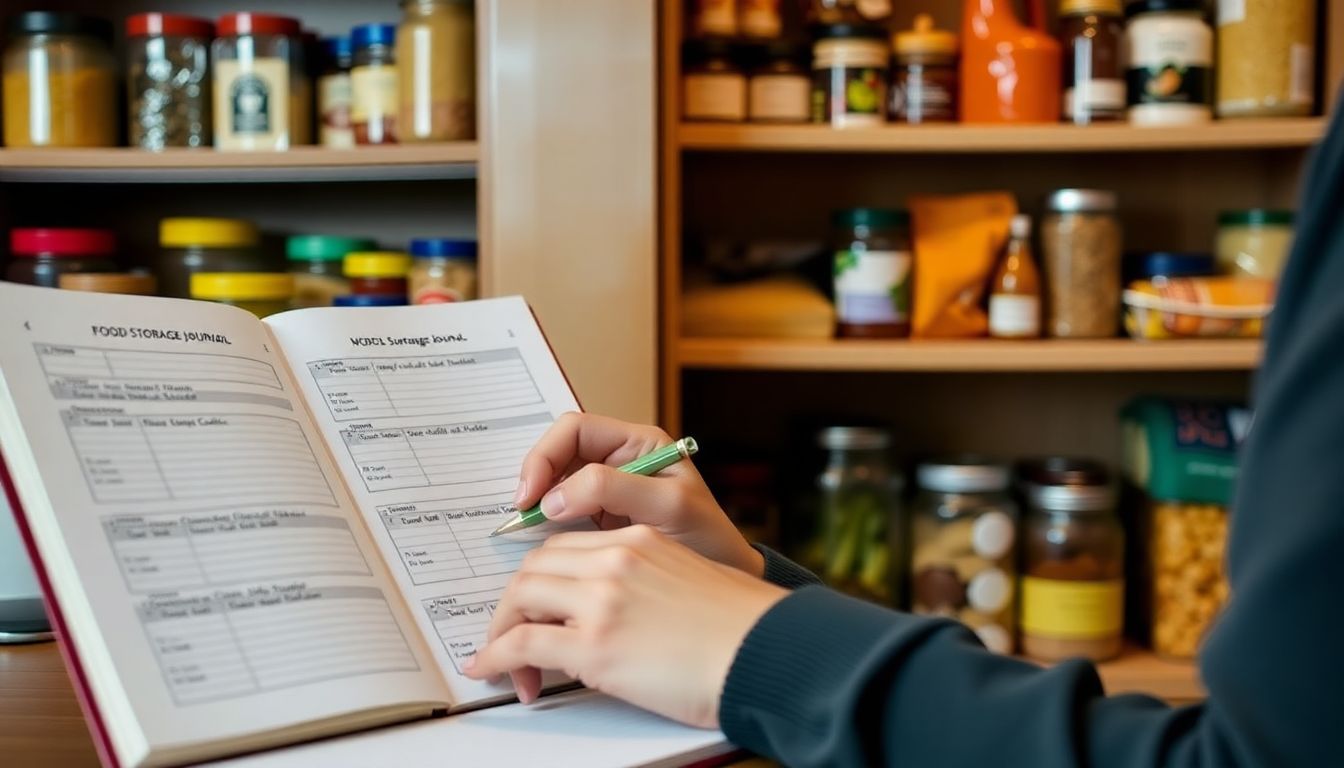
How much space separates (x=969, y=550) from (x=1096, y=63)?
1.96 ft

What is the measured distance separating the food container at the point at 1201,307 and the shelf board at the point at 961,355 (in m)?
0.02

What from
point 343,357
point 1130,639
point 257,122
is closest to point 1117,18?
point 1130,639

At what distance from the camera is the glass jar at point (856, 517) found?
1.59 meters

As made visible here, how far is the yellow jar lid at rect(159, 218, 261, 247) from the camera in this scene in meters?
1.56

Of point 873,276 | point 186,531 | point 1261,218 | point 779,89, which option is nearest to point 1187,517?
point 1261,218

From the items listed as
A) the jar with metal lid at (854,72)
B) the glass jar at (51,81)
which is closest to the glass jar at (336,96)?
the glass jar at (51,81)

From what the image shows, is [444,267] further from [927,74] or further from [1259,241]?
[1259,241]

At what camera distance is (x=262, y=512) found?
0.62 metres

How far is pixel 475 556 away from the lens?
688 mm

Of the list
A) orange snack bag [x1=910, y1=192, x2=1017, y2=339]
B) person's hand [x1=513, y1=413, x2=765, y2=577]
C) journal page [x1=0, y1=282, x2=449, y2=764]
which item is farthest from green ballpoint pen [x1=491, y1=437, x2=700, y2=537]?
orange snack bag [x1=910, y1=192, x2=1017, y2=339]

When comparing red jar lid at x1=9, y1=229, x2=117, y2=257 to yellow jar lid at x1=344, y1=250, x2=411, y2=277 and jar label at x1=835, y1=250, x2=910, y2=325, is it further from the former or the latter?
jar label at x1=835, y1=250, x2=910, y2=325

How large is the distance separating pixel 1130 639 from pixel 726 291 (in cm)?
69

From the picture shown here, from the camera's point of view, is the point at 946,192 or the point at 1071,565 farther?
the point at 946,192

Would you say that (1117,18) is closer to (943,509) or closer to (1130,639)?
(943,509)
